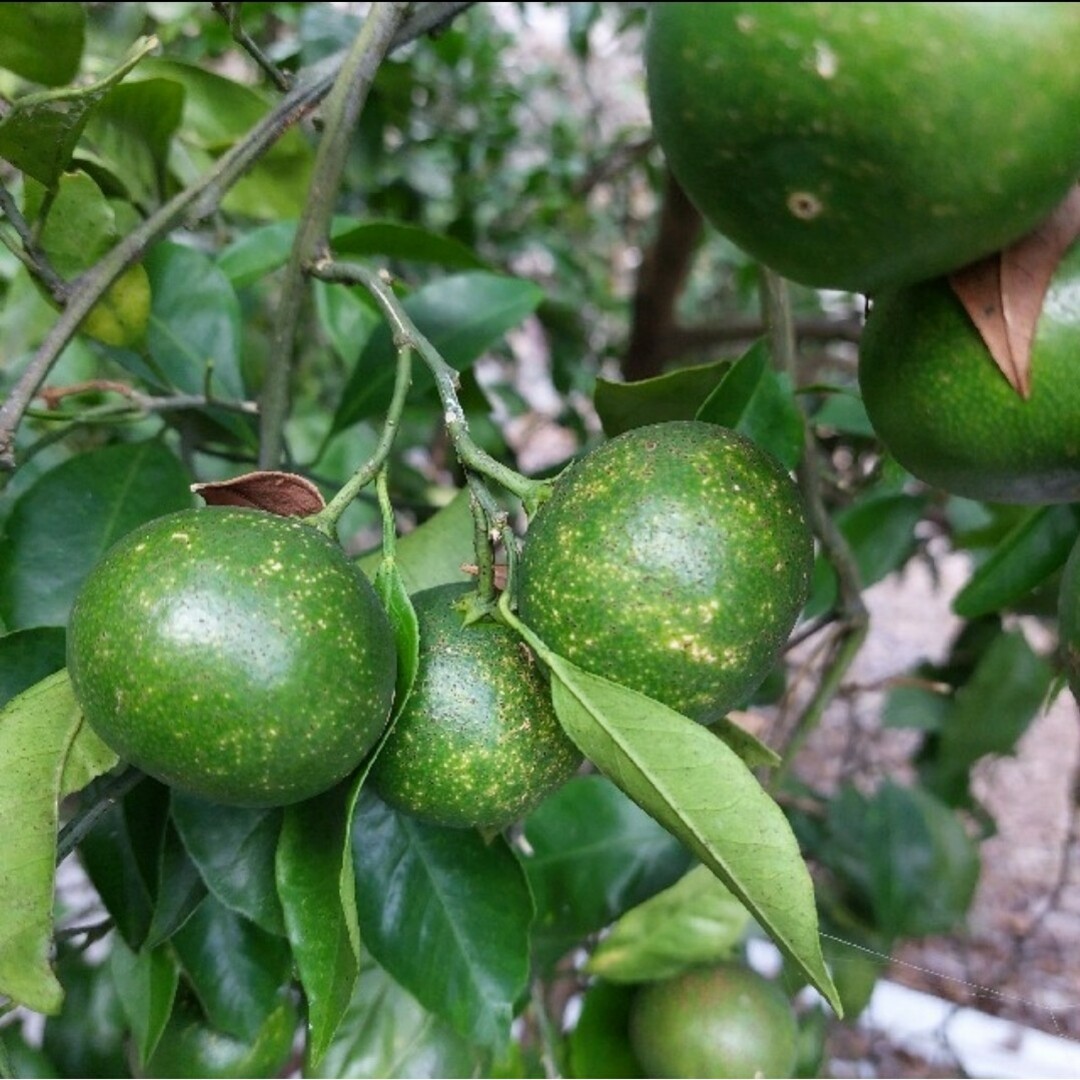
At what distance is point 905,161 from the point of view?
421mm

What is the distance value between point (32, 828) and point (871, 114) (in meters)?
0.54

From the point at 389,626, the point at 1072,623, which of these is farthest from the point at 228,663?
the point at 1072,623

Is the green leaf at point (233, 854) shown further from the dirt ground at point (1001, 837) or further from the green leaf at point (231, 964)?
the dirt ground at point (1001, 837)

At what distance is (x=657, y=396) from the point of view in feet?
2.79

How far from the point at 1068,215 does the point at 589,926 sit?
0.79 meters

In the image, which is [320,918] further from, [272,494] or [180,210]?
[180,210]

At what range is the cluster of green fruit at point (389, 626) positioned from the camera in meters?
0.58

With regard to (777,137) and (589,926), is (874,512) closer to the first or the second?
(589,926)

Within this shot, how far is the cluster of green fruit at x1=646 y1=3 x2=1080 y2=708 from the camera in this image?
40 centimetres

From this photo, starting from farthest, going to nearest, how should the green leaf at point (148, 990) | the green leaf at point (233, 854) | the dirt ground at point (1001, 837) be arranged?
the dirt ground at point (1001, 837) → the green leaf at point (148, 990) → the green leaf at point (233, 854)

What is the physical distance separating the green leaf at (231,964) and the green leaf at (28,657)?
239mm

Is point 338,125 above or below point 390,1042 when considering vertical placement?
above

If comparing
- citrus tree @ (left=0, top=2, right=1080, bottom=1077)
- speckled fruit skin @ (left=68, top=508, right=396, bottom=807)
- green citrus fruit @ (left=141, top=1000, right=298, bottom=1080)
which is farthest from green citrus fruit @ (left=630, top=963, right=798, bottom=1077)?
speckled fruit skin @ (left=68, top=508, right=396, bottom=807)

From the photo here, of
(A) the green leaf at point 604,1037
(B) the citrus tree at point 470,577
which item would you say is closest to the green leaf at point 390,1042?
(B) the citrus tree at point 470,577
